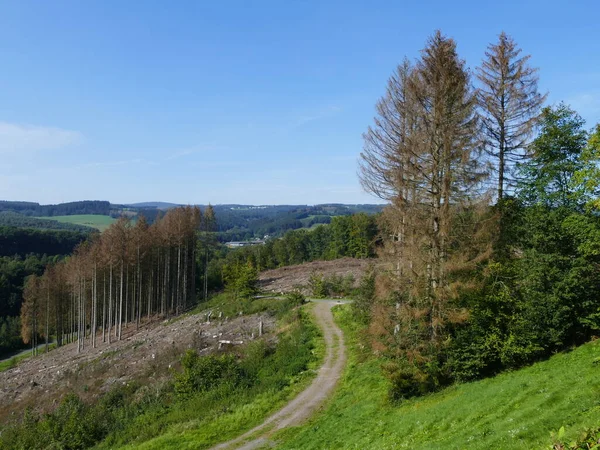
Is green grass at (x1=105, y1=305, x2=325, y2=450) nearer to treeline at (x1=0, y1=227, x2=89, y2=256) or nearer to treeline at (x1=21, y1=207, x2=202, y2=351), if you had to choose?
treeline at (x1=21, y1=207, x2=202, y2=351)

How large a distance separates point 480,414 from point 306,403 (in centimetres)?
1033

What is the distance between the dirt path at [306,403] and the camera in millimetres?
17375

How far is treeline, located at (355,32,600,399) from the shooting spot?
50.8 ft

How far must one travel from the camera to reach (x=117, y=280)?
54.3 metres

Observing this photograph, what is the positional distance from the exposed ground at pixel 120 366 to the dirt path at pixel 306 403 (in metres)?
8.07

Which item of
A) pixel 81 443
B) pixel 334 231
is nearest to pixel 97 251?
pixel 81 443

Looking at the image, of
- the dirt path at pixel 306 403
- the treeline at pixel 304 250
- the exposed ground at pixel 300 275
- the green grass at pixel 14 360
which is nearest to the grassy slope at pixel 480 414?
the dirt path at pixel 306 403

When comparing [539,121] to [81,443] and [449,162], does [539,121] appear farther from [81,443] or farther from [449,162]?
[81,443]

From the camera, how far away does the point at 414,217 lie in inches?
658

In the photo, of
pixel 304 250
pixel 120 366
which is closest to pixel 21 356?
pixel 120 366

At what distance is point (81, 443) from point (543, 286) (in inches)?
881

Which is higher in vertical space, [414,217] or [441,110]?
[441,110]

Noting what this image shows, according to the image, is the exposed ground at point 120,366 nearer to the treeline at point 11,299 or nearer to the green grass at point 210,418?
the green grass at point 210,418

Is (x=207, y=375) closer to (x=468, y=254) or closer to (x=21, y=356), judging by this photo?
(x=468, y=254)
